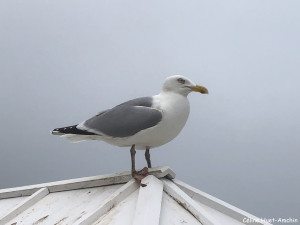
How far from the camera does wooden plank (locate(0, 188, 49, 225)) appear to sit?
2.92 meters

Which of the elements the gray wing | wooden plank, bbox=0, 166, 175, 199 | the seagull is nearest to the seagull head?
the seagull

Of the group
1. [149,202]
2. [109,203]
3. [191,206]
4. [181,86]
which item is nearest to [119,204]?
[109,203]

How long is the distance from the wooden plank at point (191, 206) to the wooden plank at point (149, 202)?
0.07 meters

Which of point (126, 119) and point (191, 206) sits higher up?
point (126, 119)

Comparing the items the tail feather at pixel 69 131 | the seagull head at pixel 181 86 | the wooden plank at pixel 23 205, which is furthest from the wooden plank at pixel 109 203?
the wooden plank at pixel 23 205

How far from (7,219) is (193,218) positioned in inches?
63.0

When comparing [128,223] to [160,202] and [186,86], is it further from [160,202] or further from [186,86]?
[186,86]

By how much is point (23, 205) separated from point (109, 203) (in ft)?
3.62

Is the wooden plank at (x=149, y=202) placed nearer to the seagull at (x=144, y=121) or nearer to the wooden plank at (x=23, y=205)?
the seagull at (x=144, y=121)

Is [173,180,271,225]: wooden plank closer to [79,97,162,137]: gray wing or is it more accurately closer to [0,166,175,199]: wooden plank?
[0,166,175,199]: wooden plank

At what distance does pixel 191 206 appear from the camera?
2.31 m

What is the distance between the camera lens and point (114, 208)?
2.34 meters

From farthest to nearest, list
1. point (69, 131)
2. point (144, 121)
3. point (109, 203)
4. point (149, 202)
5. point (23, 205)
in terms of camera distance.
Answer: point (69, 131) → point (23, 205) → point (144, 121) → point (109, 203) → point (149, 202)

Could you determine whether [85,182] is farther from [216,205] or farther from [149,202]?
[216,205]
